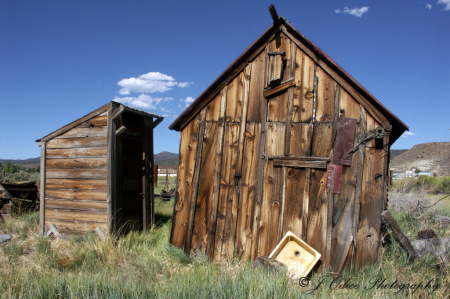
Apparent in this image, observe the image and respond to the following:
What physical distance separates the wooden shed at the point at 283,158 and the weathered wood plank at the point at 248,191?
18 mm

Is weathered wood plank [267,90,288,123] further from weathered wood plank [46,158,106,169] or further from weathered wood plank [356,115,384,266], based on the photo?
weathered wood plank [46,158,106,169]

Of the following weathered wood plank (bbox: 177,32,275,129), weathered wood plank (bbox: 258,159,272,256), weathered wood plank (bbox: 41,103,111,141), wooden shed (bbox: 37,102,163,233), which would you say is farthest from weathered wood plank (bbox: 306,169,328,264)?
weathered wood plank (bbox: 41,103,111,141)

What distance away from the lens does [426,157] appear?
49.1 metres

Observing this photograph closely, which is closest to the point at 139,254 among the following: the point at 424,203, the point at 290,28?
the point at 290,28

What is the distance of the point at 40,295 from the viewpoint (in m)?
3.75

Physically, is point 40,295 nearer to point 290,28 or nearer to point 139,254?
point 139,254

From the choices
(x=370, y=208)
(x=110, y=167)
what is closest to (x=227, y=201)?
(x=370, y=208)

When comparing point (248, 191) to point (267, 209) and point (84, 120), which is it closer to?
point (267, 209)

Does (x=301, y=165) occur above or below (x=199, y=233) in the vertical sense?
above

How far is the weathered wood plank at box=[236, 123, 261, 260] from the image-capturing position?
5.37 meters

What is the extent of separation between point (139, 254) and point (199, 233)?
4.56ft

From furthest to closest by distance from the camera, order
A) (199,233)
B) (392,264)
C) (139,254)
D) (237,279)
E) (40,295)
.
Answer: (139,254), (199,233), (392,264), (237,279), (40,295)

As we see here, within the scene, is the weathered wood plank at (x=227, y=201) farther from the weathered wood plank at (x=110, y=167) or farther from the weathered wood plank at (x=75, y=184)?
the weathered wood plank at (x=75, y=184)

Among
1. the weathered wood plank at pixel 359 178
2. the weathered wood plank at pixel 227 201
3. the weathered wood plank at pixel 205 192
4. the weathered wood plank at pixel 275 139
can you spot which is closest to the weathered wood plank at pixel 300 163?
the weathered wood plank at pixel 275 139
